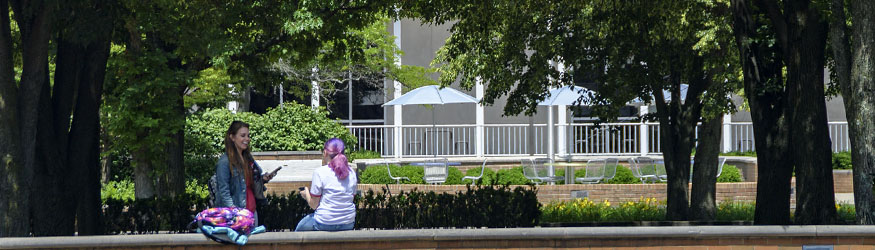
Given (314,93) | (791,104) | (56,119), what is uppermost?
(314,93)

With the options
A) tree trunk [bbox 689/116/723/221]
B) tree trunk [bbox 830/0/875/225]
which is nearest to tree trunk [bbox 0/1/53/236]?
tree trunk [bbox 830/0/875/225]

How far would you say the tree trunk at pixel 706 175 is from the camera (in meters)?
16.0

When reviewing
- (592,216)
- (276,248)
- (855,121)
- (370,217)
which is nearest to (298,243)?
(276,248)

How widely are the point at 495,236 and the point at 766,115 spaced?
4.18 meters

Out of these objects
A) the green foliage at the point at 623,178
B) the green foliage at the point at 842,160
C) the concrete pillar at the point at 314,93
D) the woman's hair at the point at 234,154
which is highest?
the concrete pillar at the point at 314,93

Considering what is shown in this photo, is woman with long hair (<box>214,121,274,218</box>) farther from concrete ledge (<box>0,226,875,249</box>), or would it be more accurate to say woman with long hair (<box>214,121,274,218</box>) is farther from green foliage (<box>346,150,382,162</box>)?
green foliage (<box>346,150,382,162</box>)

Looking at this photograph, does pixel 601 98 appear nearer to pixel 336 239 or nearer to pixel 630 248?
pixel 630 248

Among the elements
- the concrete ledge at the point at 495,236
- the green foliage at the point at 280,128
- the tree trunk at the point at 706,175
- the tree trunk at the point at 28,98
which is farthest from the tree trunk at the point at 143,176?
the tree trunk at the point at 706,175

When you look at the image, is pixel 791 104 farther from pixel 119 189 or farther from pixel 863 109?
pixel 119 189

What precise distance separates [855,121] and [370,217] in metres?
5.69

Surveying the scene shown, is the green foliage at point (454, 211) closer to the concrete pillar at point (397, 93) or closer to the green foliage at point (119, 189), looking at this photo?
the green foliage at point (119, 189)

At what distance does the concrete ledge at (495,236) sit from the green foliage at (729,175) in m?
13.6

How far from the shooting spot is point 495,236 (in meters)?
8.97

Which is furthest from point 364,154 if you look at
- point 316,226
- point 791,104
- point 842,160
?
point 316,226
